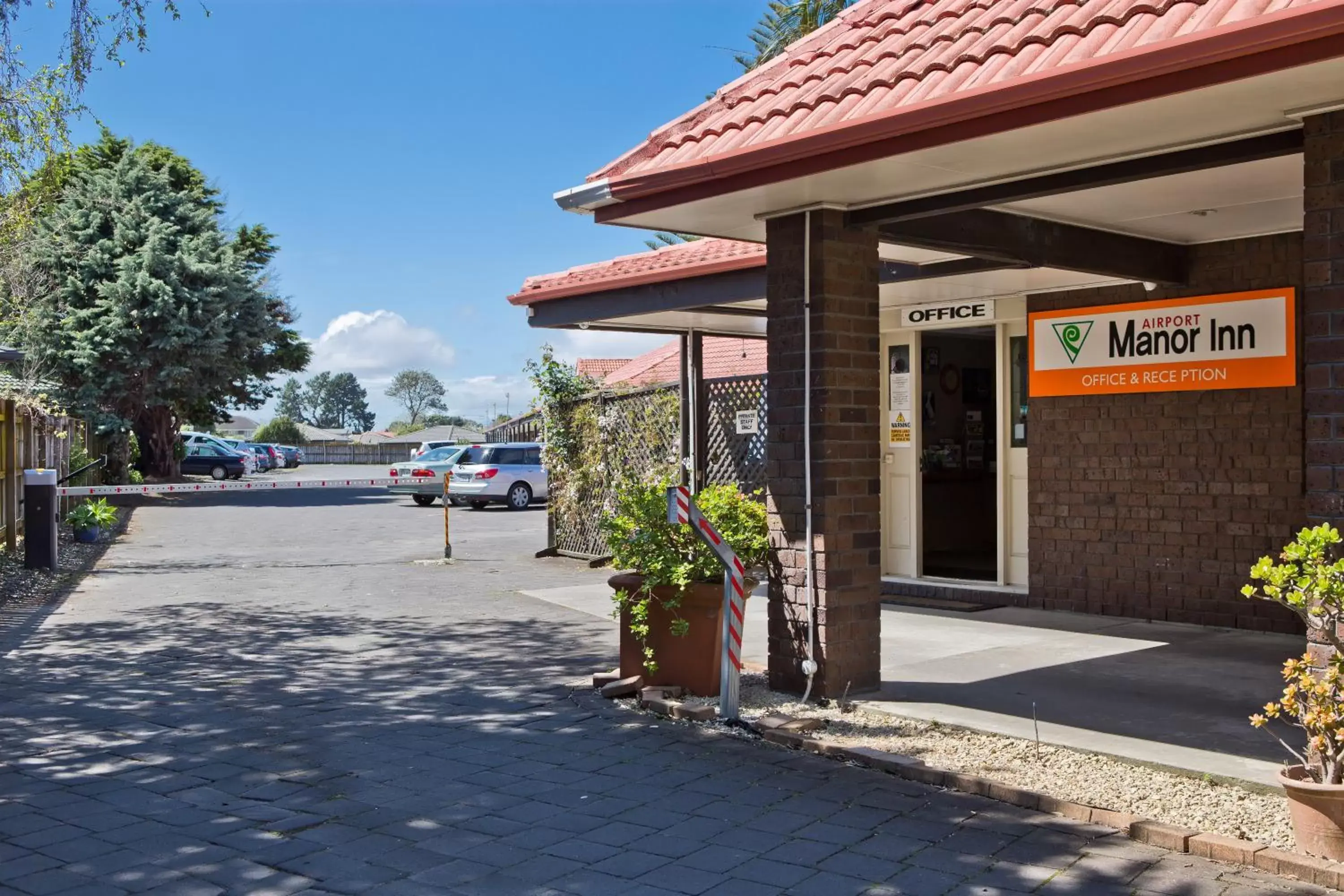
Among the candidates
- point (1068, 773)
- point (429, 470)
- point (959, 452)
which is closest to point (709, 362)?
point (429, 470)

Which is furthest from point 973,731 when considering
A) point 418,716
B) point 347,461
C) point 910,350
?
point 347,461

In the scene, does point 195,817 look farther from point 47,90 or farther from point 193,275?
point 193,275

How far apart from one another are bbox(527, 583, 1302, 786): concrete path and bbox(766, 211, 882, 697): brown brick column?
475 mm

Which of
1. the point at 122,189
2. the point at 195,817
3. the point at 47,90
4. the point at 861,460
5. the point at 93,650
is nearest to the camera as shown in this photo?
the point at 195,817

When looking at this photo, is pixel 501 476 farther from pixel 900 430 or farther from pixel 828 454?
pixel 828 454

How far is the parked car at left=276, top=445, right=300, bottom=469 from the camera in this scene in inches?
2635

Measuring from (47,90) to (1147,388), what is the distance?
33.1ft

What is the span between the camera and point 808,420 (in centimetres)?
694

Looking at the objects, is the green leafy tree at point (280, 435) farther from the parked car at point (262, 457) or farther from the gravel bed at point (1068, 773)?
the gravel bed at point (1068, 773)

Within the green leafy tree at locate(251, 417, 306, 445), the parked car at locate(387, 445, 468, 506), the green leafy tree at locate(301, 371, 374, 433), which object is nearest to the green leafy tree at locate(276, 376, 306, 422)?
the green leafy tree at locate(301, 371, 374, 433)

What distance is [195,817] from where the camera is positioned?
502cm

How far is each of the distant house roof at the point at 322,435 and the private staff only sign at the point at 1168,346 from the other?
96631mm

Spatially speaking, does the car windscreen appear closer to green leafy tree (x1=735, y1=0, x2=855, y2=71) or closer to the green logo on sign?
green leafy tree (x1=735, y1=0, x2=855, y2=71)

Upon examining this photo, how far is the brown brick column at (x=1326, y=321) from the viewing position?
15.3 ft
